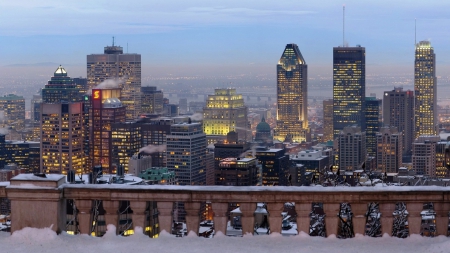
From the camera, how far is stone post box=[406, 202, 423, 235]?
7938mm

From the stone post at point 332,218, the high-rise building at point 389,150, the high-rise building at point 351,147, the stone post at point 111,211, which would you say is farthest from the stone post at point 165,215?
the high-rise building at point 389,150

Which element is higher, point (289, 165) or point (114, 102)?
point (114, 102)

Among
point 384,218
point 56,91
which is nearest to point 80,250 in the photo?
point 384,218

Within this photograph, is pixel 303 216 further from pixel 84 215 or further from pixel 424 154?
pixel 424 154

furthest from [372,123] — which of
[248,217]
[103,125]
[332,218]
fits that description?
[248,217]

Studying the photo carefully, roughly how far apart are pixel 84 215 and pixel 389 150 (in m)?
142

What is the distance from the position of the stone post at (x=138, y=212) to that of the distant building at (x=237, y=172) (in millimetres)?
97183

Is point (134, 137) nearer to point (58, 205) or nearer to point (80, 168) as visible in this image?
point (80, 168)

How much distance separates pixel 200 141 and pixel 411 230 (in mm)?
127930

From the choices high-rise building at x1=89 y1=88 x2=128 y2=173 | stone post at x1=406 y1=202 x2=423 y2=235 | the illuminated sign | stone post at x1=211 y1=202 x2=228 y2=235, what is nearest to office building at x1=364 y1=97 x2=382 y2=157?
high-rise building at x1=89 y1=88 x2=128 y2=173

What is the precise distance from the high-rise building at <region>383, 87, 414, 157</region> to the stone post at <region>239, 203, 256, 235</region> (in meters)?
171

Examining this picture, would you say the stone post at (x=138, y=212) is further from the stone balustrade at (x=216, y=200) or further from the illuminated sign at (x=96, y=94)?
the illuminated sign at (x=96, y=94)

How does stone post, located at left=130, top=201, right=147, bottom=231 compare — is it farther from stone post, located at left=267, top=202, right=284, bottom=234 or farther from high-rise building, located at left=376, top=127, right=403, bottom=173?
high-rise building, located at left=376, top=127, right=403, bottom=173

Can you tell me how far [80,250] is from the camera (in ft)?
26.2
